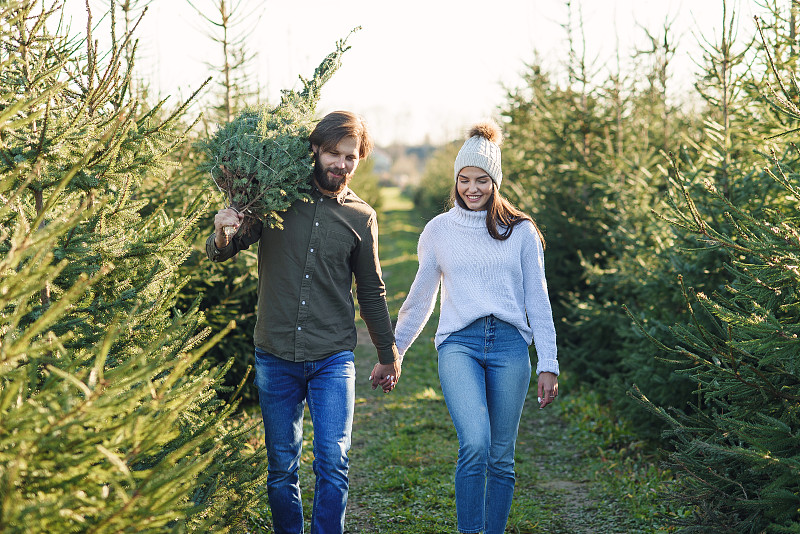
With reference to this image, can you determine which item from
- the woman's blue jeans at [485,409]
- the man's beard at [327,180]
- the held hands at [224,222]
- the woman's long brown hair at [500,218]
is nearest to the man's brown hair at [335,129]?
the man's beard at [327,180]

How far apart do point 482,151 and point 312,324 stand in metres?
1.37

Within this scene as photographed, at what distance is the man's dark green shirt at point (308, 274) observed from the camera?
11.3 feet

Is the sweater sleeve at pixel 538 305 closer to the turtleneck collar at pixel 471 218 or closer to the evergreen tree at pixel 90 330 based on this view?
the turtleneck collar at pixel 471 218

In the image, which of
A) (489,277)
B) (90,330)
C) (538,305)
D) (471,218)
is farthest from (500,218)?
(90,330)

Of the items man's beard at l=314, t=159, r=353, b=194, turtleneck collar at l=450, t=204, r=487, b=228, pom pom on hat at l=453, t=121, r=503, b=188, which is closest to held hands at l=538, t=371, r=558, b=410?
turtleneck collar at l=450, t=204, r=487, b=228

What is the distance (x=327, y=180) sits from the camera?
3.55 metres

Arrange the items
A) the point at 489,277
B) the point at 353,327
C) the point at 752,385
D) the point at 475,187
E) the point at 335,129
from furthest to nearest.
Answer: the point at 475,187 < the point at 489,277 < the point at 353,327 < the point at 335,129 < the point at 752,385

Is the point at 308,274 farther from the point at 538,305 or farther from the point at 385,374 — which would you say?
the point at 538,305

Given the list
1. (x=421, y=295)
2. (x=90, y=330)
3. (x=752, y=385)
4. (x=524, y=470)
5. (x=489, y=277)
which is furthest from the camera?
(x=524, y=470)

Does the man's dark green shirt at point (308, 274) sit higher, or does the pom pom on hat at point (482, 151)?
the pom pom on hat at point (482, 151)

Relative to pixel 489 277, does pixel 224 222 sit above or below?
above

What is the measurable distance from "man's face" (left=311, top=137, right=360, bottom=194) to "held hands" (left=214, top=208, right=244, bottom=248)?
494mm

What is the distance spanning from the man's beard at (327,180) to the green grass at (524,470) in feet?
3.63

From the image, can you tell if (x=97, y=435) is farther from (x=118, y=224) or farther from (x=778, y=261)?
(x=778, y=261)
